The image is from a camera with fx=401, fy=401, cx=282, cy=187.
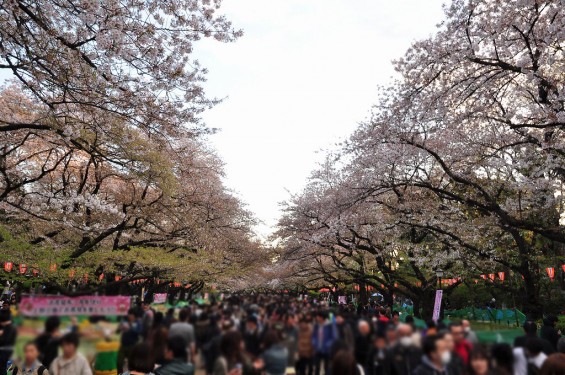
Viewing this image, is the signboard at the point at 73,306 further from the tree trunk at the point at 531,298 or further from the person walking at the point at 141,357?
the tree trunk at the point at 531,298

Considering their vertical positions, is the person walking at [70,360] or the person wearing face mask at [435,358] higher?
the person wearing face mask at [435,358]

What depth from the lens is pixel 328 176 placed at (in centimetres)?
2611

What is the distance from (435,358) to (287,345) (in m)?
0.94

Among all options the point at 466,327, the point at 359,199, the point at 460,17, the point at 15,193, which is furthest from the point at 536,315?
the point at 15,193

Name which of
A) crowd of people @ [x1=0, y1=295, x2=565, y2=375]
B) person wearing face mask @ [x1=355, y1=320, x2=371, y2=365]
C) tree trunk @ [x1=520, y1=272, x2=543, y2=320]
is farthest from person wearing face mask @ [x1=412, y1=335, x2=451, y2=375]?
tree trunk @ [x1=520, y1=272, x2=543, y2=320]

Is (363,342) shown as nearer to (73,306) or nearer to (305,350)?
(305,350)

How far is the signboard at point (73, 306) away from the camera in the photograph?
2688 mm

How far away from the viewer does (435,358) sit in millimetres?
2416

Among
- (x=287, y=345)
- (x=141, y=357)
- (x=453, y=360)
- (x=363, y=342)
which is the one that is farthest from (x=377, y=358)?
(x=141, y=357)

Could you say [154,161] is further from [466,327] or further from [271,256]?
[271,256]

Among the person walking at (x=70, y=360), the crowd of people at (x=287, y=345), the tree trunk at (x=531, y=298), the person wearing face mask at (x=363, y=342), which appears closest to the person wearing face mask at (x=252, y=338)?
the crowd of people at (x=287, y=345)

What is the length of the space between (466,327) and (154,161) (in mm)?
10028

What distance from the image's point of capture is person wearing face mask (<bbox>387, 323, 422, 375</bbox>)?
2.51 meters

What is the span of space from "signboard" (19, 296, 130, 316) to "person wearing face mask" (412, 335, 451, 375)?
2.10 m
